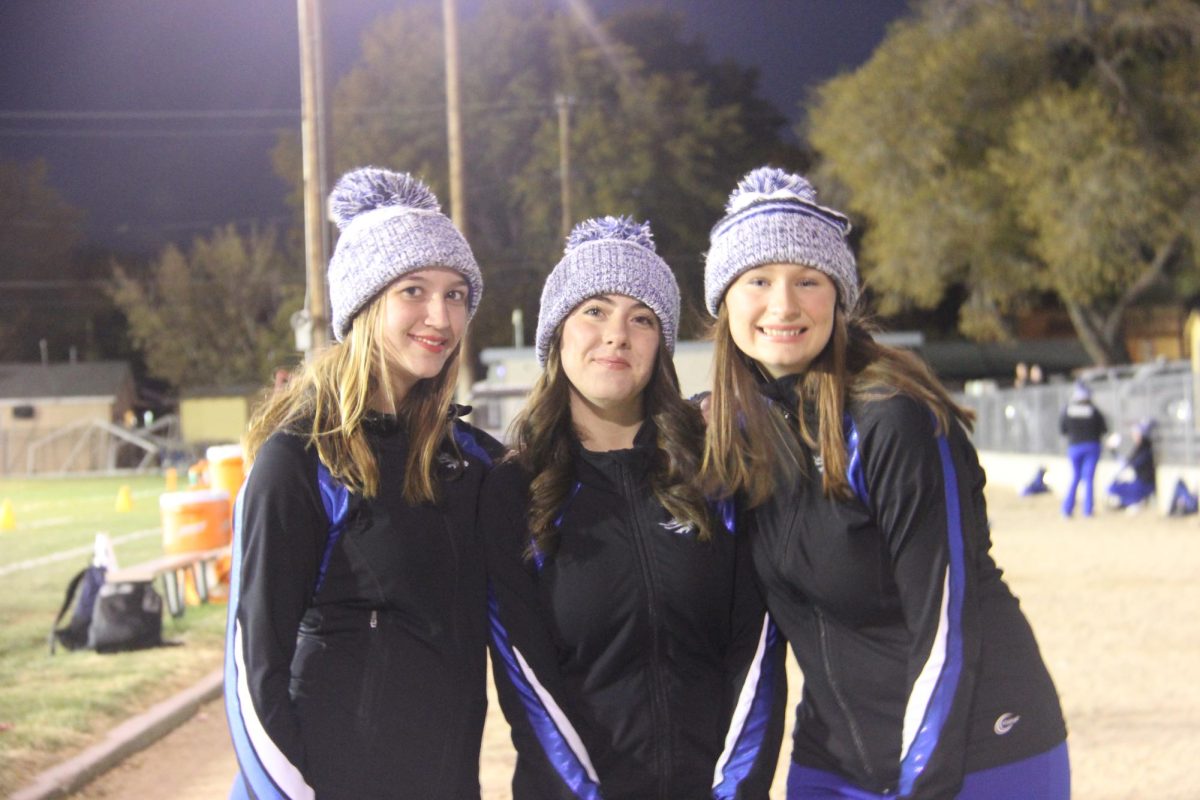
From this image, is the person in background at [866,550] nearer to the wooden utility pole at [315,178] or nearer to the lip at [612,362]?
the lip at [612,362]

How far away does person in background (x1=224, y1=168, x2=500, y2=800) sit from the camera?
8.38 feet

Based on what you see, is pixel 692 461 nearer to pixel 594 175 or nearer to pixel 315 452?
pixel 315 452

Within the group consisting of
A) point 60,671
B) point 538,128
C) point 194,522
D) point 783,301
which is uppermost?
point 538,128

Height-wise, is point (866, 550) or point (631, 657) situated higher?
point (866, 550)

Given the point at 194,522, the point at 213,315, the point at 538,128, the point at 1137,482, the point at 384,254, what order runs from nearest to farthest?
the point at 384,254
the point at 194,522
the point at 1137,482
the point at 538,128
the point at 213,315

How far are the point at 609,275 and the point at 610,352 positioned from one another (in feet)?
0.64

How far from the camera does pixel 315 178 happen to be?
12578 millimetres

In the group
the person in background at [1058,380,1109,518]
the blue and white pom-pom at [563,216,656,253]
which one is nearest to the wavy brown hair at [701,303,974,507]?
the blue and white pom-pom at [563,216,656,253]

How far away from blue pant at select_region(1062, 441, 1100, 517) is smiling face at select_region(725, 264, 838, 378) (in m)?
15.4

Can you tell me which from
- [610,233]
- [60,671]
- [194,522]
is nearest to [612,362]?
[610,233]

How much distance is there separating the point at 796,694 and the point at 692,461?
172 inches

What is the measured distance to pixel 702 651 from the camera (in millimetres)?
2846

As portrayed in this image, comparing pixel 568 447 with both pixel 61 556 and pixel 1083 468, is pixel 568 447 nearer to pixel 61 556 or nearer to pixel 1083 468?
pixel 61 556

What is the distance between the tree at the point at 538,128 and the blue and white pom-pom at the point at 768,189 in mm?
40882
